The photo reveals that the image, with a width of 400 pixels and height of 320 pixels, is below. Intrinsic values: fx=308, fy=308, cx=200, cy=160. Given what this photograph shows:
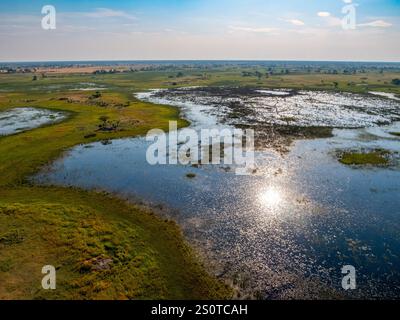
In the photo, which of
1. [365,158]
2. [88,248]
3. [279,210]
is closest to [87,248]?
[88,248]

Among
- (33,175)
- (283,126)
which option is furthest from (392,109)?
(33,175)

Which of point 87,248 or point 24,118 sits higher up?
point 24,118

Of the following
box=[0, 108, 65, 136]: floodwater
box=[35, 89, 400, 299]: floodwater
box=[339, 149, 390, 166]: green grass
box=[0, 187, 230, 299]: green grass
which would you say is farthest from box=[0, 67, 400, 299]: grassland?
box=[339, 149, 390, 166]: green grass

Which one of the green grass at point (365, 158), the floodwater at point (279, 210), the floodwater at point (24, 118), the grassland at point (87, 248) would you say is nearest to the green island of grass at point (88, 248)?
the grassland at point (87, 248)

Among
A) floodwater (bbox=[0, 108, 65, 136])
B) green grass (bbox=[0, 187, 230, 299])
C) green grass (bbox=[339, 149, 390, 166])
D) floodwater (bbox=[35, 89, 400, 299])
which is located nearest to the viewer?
green grass (bbox=[0, 187, 230, 299])

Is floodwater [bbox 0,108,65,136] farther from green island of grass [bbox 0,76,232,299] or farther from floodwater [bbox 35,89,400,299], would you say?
green island of grass [bbox 0,76,232,299]

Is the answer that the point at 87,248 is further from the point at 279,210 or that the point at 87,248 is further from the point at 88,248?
the point at 279,210

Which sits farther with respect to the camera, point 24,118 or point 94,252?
point 24,118
